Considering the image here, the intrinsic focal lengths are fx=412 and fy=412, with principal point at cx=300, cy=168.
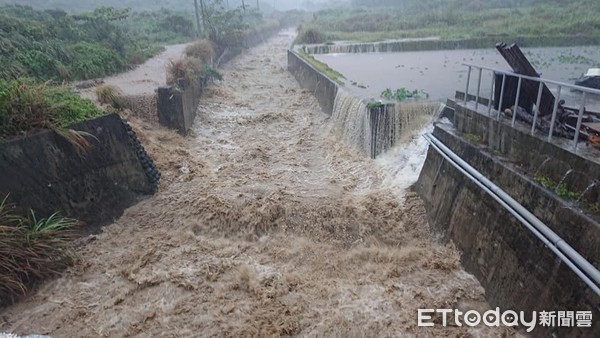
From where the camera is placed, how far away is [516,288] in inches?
211

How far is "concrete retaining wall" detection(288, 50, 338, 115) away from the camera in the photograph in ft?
47.1

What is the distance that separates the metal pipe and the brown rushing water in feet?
4.37

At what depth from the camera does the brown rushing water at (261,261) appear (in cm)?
585

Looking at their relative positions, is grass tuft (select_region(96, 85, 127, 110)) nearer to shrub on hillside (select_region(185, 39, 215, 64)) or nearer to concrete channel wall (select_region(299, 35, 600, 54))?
shrub on hillside (select_region(185, 39, 215, 64))

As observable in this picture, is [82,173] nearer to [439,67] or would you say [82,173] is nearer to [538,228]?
[538,228]

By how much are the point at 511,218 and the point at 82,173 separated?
7690 mm

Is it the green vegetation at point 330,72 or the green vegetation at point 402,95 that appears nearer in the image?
the green vegetation at point 402,95

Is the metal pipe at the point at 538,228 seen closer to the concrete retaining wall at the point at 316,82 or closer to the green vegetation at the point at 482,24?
the concrete retaining wall at the point at 316,82

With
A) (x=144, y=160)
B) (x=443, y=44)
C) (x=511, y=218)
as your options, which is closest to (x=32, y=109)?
(x=144, y=160)

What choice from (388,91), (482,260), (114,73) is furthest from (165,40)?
(482,260)
